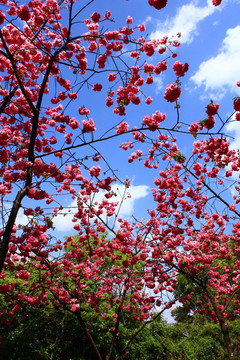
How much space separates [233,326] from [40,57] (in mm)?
17868

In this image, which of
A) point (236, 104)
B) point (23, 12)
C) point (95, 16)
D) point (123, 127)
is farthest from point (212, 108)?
point (23, 12)

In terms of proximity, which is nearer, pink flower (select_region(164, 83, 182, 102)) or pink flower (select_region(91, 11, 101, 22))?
pink flower (select_region(164, 83, 182, 102))

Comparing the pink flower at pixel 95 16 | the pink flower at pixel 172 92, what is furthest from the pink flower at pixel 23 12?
the pink flower at pixel 172 92

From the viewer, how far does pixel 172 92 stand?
4180 mm

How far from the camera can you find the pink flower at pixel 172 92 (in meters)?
4.17

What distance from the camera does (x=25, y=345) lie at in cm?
819

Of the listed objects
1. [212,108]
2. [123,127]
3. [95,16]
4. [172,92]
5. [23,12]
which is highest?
[95,16]

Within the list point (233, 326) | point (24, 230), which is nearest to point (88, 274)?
point (24, 230)

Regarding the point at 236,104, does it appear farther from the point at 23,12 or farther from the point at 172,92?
the point at 23,12

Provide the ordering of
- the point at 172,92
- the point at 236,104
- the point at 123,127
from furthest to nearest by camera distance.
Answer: the point at 123,127 → the point at 172,92 → the point at 236,104

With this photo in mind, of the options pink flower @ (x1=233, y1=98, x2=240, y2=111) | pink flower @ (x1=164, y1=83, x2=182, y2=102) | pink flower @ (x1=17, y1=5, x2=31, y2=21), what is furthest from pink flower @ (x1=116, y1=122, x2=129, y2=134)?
pink flower @ (x1=17, y1=5, x2=31, y2=21)

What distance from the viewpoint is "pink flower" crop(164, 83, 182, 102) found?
4172mm

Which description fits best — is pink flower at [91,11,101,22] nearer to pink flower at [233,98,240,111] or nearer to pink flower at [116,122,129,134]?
pink flower at [116,122,129,134]

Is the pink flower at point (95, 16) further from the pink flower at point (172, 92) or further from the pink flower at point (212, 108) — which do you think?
the pink flower at point (212, 108)
